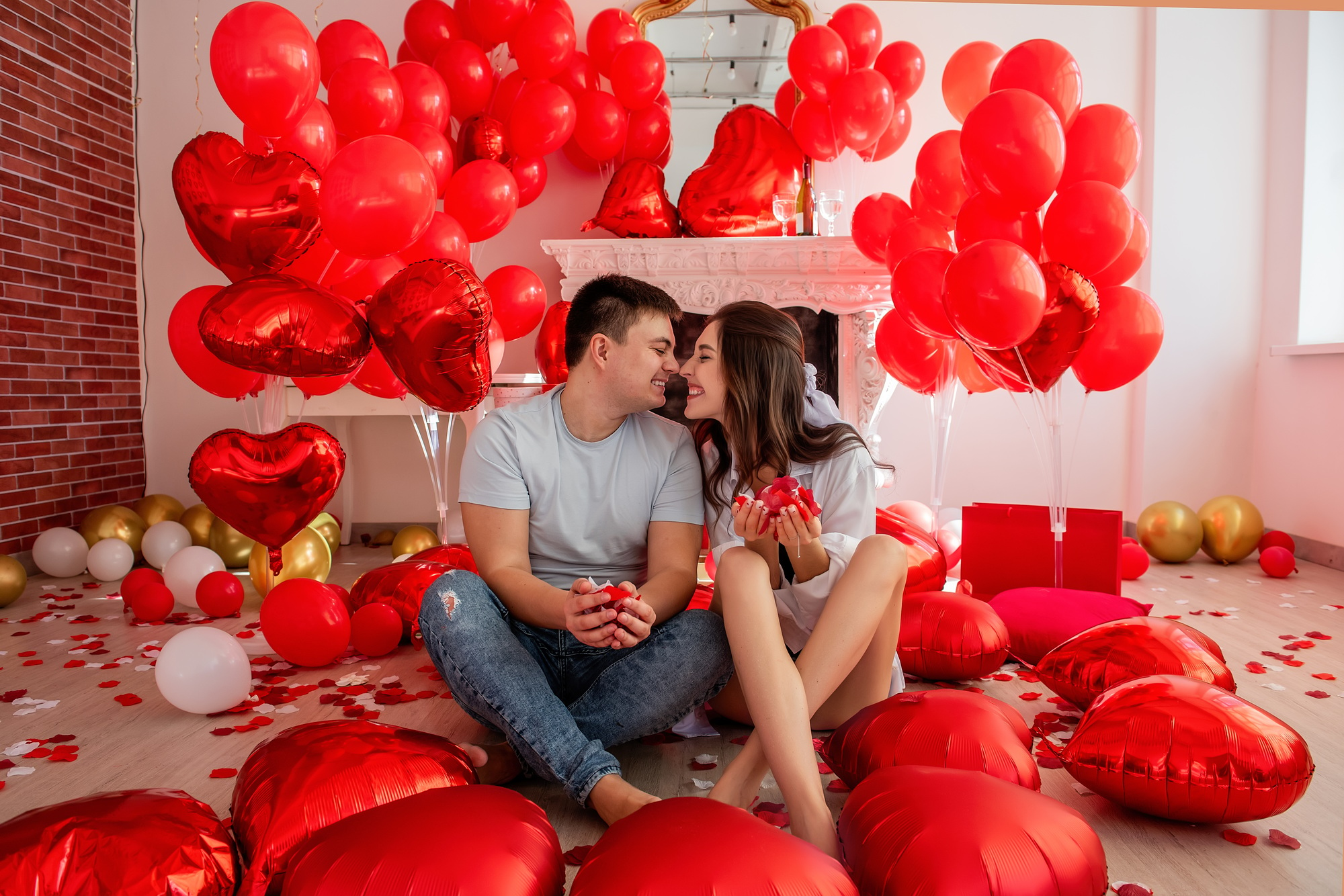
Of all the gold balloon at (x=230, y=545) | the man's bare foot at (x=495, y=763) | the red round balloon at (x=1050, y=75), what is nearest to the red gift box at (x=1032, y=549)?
the red round balloon at (x=1050, y=75)

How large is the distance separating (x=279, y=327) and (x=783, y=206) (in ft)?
6.74

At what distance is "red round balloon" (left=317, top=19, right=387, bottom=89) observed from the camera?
2980mm

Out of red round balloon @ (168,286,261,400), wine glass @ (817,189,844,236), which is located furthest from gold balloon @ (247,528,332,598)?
wine glass @ (817,189,844,236)

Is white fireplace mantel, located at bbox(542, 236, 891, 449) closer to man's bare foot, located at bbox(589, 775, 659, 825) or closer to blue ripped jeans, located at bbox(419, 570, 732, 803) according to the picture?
blue ripped jeans, located at bbox(419, 570, 732, 803)

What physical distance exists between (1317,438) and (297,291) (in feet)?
11.9

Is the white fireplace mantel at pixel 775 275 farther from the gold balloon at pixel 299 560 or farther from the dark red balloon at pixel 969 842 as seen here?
the dark red balloon at pixel 969 842

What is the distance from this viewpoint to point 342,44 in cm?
298

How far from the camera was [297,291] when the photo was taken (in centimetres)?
212

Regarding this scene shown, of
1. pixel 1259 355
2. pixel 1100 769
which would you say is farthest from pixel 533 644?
pixel 1259 355

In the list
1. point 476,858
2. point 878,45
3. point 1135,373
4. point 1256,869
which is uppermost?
point 878,45

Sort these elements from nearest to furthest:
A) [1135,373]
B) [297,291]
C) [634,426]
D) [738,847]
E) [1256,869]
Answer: [738,847] → [1256,869] → [634,426] → [297,291] → [1135,373]

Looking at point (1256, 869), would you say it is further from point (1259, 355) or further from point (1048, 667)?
point (1259, 355)

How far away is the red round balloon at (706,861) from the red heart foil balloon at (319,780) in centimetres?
36

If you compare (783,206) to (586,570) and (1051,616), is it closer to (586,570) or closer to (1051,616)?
(1051,616)
